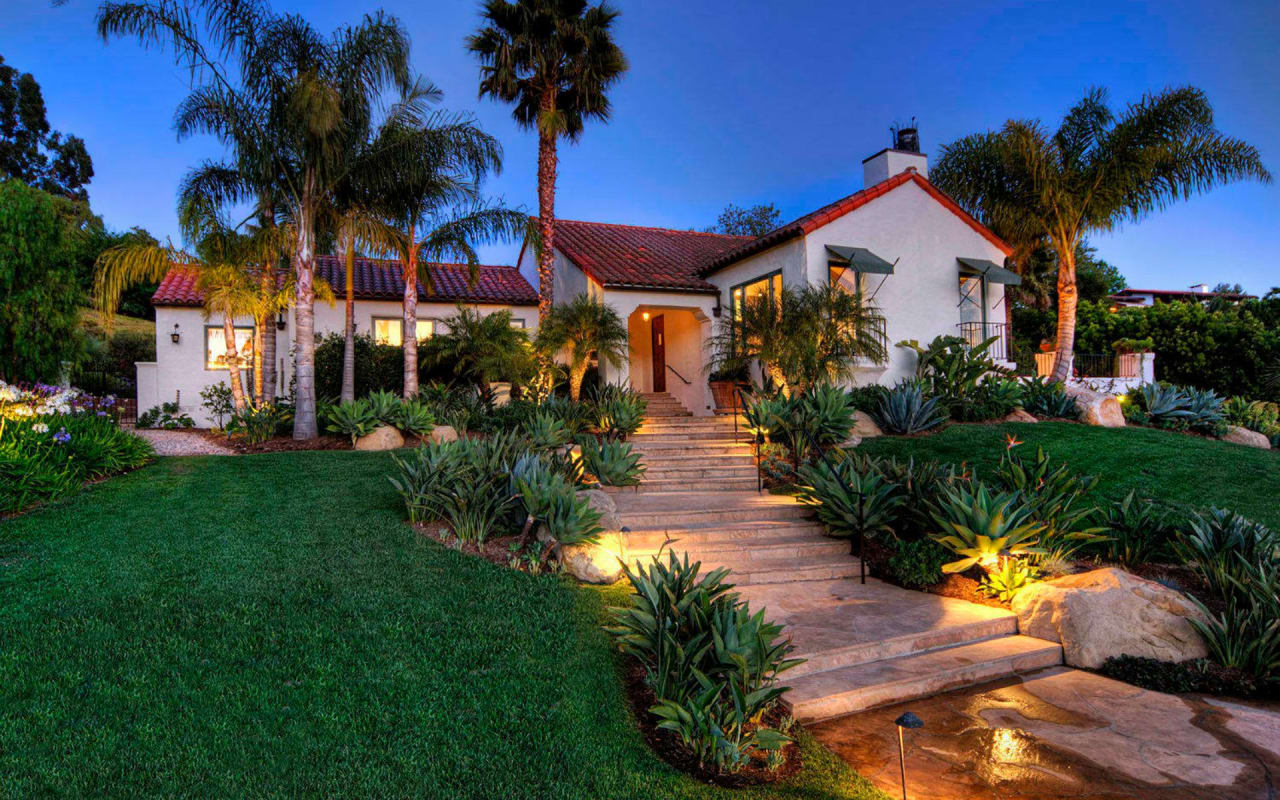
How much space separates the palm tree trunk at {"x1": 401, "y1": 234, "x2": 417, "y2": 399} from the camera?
1471 cm

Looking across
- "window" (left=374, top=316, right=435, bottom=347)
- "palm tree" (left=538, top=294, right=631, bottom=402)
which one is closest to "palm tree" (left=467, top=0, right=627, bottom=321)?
"palm tree" (left=538, top=294, right=631, bottom=402)

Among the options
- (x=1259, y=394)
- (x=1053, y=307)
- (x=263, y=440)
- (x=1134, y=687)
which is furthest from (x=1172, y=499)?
(x=1053, y=307)

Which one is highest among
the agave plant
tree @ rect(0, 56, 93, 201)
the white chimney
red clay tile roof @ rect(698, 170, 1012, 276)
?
tree @ rect(0, 56, 93, 201)

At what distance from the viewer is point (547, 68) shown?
1520 centimetres

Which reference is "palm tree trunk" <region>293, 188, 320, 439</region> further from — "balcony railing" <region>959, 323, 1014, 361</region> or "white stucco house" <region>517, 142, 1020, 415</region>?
"balcony railing" <region>959, 323, 1014, 361</region>

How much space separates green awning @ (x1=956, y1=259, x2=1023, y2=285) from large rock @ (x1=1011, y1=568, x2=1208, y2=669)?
12.4 metres

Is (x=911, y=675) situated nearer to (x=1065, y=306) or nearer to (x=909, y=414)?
(x=909, y=414)

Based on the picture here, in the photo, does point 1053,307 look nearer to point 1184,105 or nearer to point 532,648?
point 1184,105

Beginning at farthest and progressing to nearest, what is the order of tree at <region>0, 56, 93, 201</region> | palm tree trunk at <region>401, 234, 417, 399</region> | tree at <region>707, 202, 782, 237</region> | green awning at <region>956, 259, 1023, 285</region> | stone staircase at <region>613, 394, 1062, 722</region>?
tree at <region>707, 202, 782, 237</region> < tree at <region>0, 56, 93, 201</region> < green awning at <region>956, 259, 1023, 285</region> < palm tree trunk at <region>401, 234, 417, 399</region> < stone staircase at <region>613, 394, 1062, 722</region>

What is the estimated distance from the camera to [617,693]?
14.0ft

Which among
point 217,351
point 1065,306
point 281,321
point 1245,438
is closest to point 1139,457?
point 1245,438

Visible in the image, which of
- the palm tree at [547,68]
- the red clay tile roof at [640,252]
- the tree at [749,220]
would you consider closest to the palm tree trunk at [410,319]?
the palm tree at [547,68]

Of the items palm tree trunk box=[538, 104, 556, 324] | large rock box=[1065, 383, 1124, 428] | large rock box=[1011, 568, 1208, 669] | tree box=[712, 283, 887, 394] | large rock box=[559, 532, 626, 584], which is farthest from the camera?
palm tree trunk box=[538, 104, 556, 324]

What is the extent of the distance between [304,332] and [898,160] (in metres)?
15.0
